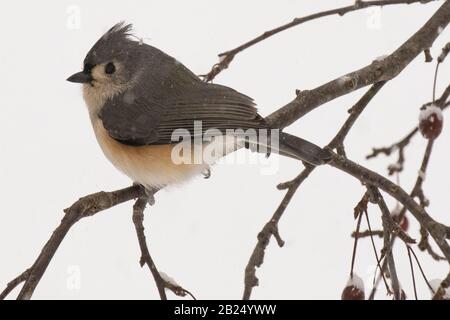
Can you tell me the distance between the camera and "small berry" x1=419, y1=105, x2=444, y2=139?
3.10m

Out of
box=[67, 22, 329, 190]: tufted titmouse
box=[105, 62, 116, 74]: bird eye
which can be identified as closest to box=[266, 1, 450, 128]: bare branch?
box=[67, 22, 329, 190]: tufted titmouse

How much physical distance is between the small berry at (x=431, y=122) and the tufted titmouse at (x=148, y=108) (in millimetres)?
764

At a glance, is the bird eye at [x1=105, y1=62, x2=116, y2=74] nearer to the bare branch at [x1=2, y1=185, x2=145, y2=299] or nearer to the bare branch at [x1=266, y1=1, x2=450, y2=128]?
the bare branch at [x1=2, y1=185, x2=145, y2=299]

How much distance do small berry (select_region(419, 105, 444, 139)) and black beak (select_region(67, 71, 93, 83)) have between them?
165 cm

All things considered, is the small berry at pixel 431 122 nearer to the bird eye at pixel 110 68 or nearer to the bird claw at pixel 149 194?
the bird claw at pixel 149 194

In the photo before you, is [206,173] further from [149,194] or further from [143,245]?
[143,245]

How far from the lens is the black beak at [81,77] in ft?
10.8

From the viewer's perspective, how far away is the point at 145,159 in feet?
10.4

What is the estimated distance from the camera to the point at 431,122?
10.2 feet
